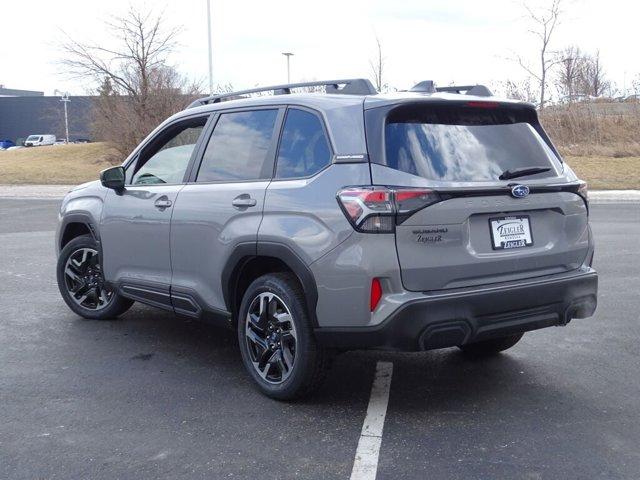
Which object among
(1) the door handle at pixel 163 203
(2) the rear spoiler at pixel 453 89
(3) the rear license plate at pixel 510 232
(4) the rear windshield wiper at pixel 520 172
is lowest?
(3) the rear license plate at pixel 510 232

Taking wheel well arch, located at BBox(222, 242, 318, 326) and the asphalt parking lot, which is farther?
wheel well arch, located at BBox(222, 242, 318, 326)

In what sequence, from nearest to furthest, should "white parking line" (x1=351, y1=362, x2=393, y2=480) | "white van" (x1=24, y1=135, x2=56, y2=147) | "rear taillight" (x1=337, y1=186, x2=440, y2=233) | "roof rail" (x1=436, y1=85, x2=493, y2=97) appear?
1. "white parking line" (x1=351, y1=362, x2=393, y2=480)
2. "rear taillight" (x1=337, y1=186, x2=440, y2=233)
3. "roof rail" (x1=436, y1=85, x2=493, y2=97)
4. "white van" (x1=24, y1=135, x2=56, y2=147)

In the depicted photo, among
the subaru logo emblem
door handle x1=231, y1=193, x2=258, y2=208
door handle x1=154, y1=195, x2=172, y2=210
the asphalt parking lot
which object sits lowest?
the asphalt parking lot

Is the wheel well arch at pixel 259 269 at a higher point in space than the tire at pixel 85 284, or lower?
higher

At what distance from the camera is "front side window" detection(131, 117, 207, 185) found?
5652 millimetres

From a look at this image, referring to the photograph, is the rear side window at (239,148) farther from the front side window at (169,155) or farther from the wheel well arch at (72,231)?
the wheel well arch at (72,231)

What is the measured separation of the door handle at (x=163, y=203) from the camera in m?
5.53

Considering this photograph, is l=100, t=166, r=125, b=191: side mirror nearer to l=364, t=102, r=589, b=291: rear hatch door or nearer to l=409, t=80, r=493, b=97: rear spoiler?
l=409, t=80, r=493, b=97: rear spoiler

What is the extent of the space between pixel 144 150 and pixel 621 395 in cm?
384

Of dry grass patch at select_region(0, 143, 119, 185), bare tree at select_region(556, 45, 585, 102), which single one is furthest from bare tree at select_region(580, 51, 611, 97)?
dry grass patch at select_region(0, 143, 119, 185)

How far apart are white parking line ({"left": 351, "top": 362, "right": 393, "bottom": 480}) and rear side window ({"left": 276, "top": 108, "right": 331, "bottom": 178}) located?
56.0 inches

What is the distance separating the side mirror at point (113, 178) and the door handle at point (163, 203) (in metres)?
0.59

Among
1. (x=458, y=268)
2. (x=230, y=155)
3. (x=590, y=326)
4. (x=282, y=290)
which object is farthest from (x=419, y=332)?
(x=590, y=326)

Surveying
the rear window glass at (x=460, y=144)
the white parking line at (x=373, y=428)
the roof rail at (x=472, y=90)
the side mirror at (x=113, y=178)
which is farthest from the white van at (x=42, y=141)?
the rear window glass at (x=460, y=144)
